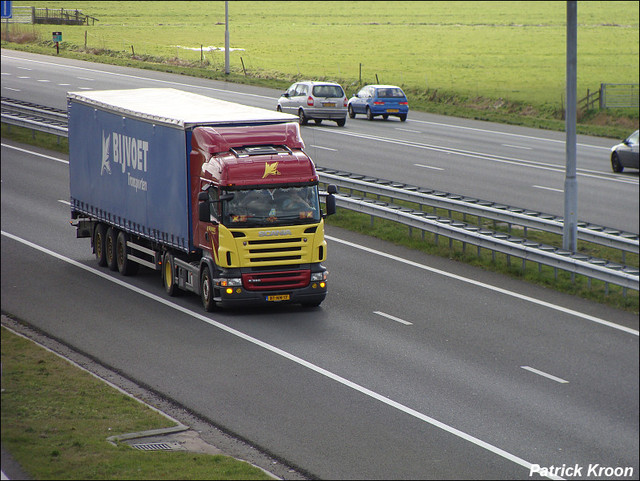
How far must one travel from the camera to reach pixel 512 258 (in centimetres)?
2033

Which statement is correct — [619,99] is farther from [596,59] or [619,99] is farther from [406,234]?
[406,234]

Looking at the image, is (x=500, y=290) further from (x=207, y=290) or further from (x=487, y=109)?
(x=487, y=109)

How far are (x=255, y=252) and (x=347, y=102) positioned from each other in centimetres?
2925

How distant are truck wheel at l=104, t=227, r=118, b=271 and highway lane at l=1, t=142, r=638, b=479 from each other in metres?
0.38

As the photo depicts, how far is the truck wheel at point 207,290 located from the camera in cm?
1633

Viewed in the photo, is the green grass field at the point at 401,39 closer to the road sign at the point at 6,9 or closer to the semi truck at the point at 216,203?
the semi truck at the point at 216,203

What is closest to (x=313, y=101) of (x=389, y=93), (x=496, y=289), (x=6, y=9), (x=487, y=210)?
(x=389, y=93)

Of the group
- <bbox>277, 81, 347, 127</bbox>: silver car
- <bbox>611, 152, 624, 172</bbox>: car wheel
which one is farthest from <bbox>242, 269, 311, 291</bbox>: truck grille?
<bbox>277, 81, 347, 127</bbox>: silver car

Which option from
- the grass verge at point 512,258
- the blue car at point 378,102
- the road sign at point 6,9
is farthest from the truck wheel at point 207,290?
the blue car at point 378,102

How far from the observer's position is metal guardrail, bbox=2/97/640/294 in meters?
16.0

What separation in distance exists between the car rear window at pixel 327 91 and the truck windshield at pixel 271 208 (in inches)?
948

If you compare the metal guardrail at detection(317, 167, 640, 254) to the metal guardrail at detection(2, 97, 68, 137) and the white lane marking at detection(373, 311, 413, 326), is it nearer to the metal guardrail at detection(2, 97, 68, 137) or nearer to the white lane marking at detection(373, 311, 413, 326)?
the white lane marking at detection(373, 311, 413, 326)

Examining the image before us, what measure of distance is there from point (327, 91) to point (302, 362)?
93.7 ft

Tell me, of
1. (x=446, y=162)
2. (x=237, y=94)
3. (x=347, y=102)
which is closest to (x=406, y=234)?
(x=446, y=162)
